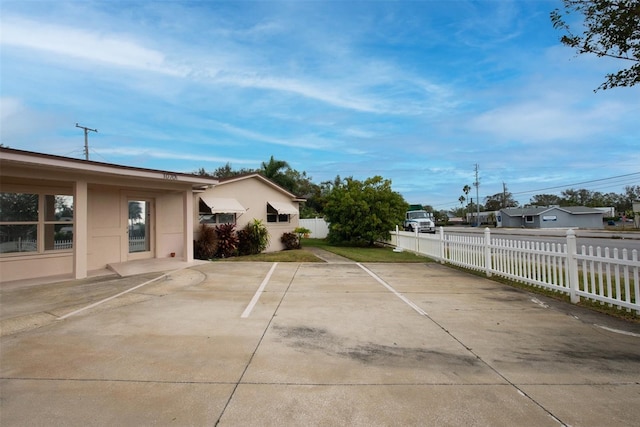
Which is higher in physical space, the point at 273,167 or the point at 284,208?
the point at 273,167

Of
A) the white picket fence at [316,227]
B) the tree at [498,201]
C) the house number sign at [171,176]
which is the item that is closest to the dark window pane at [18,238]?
the house number sign at [171,176]

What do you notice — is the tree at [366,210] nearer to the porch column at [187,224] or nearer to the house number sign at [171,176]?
the porch column at [187,224]

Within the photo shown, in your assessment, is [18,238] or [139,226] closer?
[18,238]

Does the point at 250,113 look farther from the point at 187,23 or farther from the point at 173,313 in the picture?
the point at 173,313

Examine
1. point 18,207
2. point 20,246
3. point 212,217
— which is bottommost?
point 20,246

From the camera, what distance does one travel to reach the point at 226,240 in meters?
13.9

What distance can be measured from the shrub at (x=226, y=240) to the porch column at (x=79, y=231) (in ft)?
17.6

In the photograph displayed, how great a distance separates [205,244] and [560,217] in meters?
61.2

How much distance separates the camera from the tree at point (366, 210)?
19000 millimetres

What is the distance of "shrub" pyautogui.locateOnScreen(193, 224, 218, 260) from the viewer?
1323 cm

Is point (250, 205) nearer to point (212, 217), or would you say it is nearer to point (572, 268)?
point (212, 217)

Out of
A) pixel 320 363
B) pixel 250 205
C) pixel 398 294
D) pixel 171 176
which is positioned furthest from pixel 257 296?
pixel 250 205

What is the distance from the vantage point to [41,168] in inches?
313

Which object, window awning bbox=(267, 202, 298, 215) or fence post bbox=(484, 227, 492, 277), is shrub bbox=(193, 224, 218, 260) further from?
fence post bbox=(484, 227, 492, 277)
